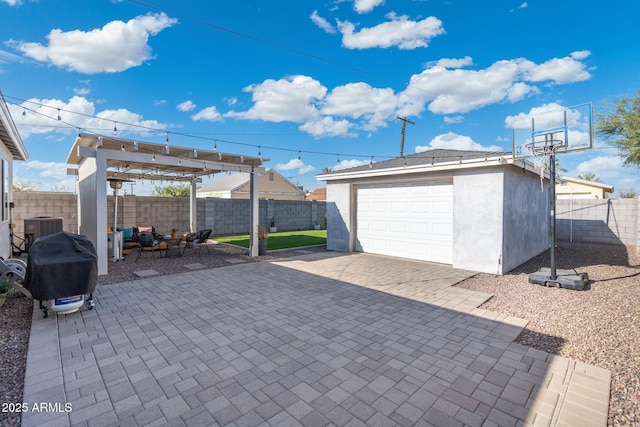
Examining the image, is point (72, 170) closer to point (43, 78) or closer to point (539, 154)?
point (43, 78)

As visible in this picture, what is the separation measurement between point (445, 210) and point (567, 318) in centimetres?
422

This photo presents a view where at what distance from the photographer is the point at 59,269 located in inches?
→ 164

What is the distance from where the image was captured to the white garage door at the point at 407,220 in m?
8.36

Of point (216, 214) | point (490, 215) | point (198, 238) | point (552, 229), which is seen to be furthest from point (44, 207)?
point (552, 229)

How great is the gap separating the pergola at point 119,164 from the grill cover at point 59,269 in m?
2.71

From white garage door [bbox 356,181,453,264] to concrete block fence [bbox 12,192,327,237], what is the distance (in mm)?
7800

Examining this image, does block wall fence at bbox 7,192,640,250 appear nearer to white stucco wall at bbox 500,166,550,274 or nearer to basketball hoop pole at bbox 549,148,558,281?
white stucco wall at bbox 500,166,550,274

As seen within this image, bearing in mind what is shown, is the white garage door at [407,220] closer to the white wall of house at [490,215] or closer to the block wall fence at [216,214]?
the white wall of house at [490,215]

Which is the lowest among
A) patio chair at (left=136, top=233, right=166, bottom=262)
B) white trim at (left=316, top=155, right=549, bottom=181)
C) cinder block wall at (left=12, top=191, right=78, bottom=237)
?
patio chair at (left=136, top=233, right=166, bottom=262)

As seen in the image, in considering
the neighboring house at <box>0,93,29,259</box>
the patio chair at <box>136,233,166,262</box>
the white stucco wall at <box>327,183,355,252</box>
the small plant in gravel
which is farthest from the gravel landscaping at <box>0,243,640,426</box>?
the white stucco wall at <box>327,183,355,252</box>

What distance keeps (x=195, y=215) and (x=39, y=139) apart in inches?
231

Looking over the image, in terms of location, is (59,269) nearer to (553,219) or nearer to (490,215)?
(490,215)

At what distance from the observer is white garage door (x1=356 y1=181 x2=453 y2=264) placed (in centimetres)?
836

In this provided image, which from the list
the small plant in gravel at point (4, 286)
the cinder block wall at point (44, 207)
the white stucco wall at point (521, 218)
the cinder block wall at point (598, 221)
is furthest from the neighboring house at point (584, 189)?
the cinder block wall at point (44, 207)
